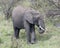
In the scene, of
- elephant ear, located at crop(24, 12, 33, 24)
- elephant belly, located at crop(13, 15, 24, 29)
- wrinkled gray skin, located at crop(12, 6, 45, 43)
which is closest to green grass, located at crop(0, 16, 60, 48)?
wrinkled gray skin, located at crop(12, 6, 45, 43)

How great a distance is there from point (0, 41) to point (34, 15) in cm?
A: 138

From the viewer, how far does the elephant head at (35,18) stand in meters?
8.84

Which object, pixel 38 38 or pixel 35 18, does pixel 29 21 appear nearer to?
pixel 35 18

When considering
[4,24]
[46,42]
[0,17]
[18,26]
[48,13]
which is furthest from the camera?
[0,17]

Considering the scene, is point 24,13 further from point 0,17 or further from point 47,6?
point 0,17

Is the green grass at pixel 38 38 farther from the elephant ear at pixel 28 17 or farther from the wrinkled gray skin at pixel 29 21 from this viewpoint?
the elephant ear at pixel 28 17

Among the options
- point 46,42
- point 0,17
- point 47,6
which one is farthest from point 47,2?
point 0,17

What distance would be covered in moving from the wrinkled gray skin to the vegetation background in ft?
1.01

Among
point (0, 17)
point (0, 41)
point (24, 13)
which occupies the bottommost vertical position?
point (0, 17)

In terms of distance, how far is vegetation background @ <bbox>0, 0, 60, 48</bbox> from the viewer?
891 cm

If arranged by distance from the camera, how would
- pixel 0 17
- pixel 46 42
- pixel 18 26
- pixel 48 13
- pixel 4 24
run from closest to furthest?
pixel 46 42 < pixel 18 26 < pixel 48 13 < pixel 4 24 < pixel 0 17

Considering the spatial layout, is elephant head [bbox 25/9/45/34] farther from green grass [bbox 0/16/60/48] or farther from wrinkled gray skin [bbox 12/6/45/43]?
green grass [bbox 0/16/60/48]

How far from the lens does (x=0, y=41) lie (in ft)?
30.7

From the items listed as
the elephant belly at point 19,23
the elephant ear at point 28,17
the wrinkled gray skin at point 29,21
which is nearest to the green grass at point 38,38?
the wrinkled gray skin at point 29,21
